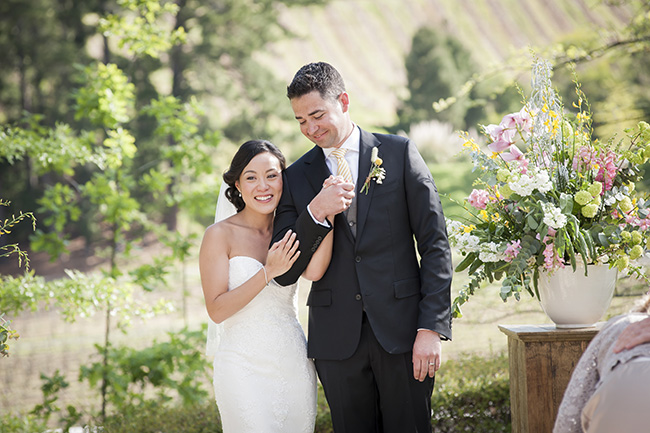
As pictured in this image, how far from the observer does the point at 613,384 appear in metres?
1.62

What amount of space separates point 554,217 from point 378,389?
0.91 meters

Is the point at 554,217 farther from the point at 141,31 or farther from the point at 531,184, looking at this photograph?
the point at 141,31

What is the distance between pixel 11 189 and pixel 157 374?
10.6 meters

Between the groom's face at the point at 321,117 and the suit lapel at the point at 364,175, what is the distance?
0.32ft

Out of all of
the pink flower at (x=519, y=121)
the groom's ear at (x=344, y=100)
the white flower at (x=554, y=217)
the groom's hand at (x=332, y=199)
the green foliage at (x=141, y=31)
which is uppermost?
the green foliage at (x=141, y=31)

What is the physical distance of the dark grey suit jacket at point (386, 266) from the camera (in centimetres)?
237

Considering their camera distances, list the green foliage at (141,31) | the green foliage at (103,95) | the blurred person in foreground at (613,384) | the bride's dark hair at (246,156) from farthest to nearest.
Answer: the green foliage at (141,31) < the green foliage at (103,95) < the bride's dark hair at (246,156) < the blurred person in foreground at (613,384)

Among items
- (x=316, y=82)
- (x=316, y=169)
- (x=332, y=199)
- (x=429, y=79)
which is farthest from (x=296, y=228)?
(x=429, y=79)

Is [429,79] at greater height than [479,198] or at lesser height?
greater

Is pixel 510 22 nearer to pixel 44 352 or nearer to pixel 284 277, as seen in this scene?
pixel 44 352

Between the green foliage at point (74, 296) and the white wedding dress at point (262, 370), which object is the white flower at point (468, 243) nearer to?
the white wedding dress at point (262, 370)

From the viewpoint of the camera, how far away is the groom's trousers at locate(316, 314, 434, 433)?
240 centimetres

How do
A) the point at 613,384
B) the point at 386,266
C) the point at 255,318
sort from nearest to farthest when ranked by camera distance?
1. the point at 613,384
2. the point at 386,266
3. the point at 255,318

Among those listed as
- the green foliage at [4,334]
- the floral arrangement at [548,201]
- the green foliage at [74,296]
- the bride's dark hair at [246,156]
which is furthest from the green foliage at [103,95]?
the floral arrangement at [548,201]
